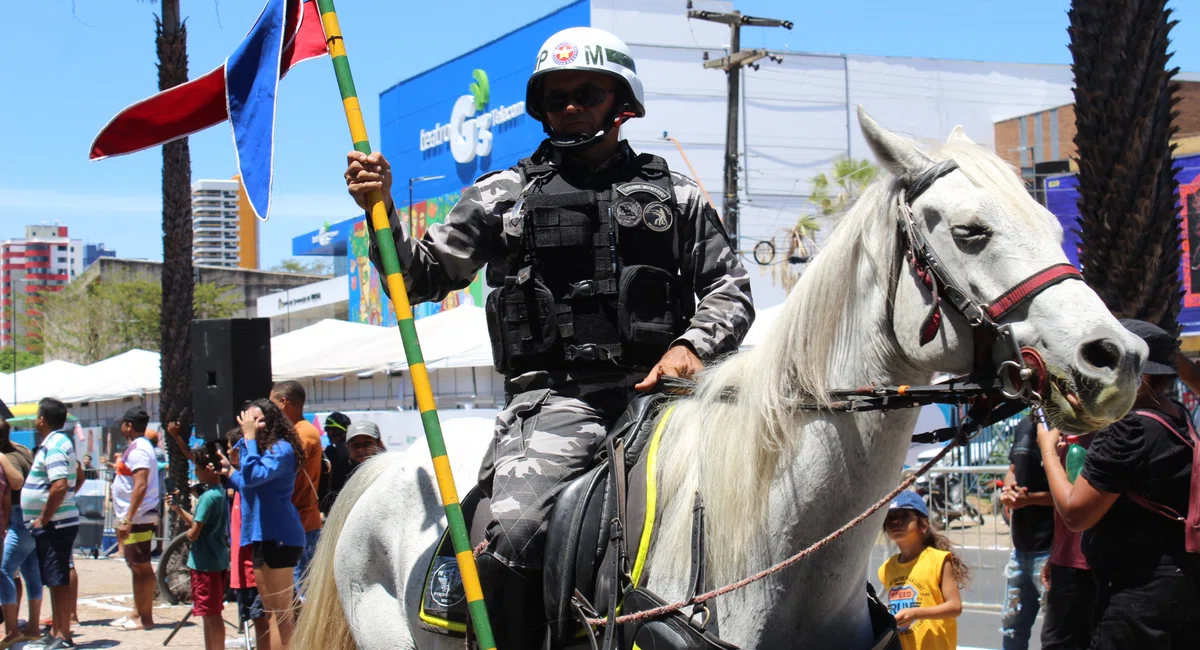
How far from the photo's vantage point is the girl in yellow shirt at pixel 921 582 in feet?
19.2

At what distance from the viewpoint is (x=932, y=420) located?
1795 centimetres

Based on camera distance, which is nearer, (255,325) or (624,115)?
(624,115)

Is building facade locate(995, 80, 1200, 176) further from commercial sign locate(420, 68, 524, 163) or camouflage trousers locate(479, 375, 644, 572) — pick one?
camouflage trousers locate(479, 375, 644, 572)

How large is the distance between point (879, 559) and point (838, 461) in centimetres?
826

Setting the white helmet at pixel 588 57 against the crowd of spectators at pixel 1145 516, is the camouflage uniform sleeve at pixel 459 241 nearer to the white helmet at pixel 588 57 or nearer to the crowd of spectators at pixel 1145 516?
the white helmet at pixel 588 57

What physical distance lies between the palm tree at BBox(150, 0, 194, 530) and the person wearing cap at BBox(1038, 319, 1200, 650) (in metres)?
11.7

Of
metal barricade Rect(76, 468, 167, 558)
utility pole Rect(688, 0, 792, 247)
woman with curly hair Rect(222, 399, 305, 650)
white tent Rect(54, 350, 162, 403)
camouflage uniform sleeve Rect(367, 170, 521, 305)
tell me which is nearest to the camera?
camouflage uniform sleeve Rect(367, 170, 521, 305)

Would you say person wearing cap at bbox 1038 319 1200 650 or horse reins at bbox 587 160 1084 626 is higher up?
horse reins at bbox 587 160 1084 626

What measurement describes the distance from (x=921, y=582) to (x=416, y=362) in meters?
3.59

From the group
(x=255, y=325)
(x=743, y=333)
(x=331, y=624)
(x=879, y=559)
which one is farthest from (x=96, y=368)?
(x=743, y=333)

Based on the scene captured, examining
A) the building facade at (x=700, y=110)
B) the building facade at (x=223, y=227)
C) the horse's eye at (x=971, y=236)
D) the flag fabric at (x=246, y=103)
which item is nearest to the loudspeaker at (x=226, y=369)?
the flag fabric at (x=246, y=103)

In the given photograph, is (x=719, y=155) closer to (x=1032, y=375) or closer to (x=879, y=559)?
(x=879, y=559)

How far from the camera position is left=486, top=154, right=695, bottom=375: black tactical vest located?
11.6 ft

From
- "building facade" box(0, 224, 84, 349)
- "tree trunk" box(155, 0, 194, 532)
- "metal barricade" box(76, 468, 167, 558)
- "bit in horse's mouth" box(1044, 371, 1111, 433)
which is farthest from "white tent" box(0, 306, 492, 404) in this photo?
"building facade" box(0, 224, 84, 349)
